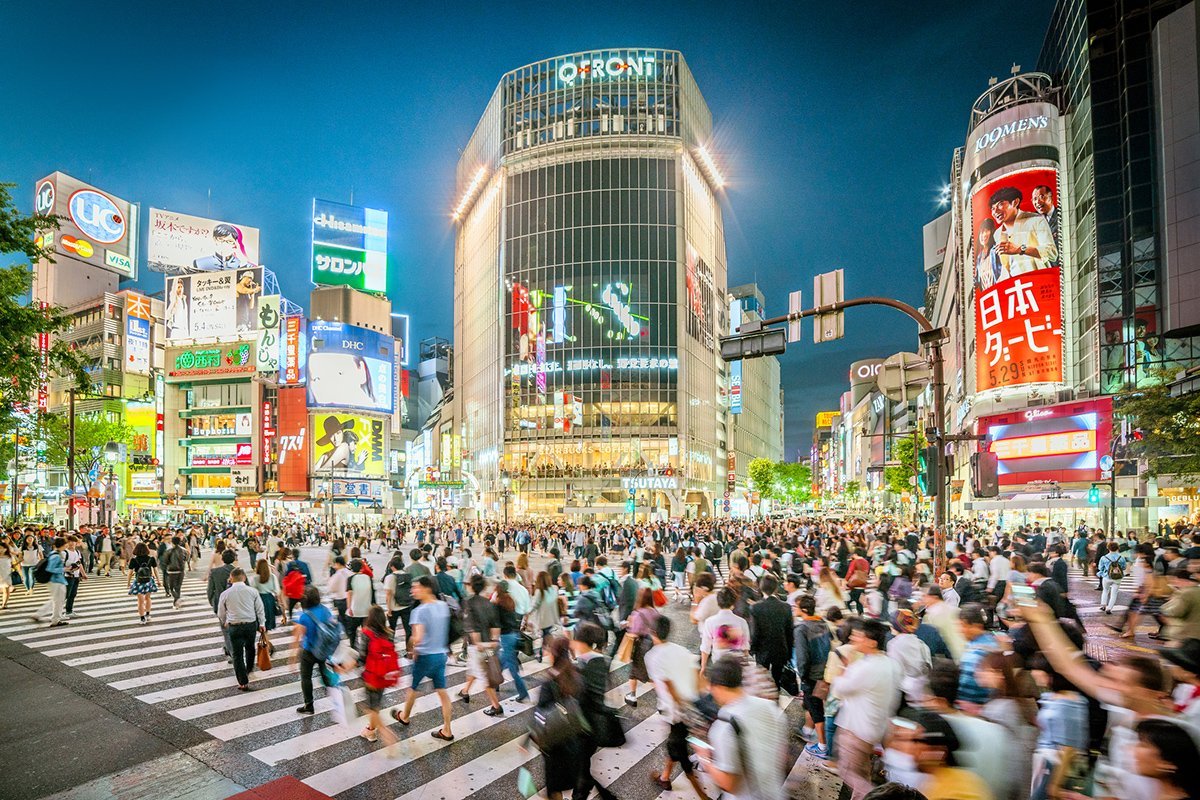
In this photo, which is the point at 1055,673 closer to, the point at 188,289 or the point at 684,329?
the point at 684,329

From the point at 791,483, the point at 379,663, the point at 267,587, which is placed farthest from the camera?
the point at 791,483

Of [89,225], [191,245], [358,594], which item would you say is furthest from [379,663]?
[89,225]

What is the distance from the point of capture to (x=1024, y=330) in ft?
146

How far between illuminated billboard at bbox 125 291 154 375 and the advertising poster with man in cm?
9650

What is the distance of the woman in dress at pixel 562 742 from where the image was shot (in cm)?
486

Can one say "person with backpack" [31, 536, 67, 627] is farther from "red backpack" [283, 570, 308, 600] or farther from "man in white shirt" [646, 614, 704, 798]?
"man in white shirt" [646, 614, 704, 798]

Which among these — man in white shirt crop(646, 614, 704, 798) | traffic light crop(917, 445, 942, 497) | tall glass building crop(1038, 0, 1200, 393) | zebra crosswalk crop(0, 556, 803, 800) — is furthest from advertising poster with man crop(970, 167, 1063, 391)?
man in white shirt crop(646, 614, 704, 798)

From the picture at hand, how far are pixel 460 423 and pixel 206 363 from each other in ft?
108

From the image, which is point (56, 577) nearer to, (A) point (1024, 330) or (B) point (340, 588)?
(B) point (340, 588)

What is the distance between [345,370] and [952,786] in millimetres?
79768

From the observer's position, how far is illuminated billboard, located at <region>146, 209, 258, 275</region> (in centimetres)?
8781

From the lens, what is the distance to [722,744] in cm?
410

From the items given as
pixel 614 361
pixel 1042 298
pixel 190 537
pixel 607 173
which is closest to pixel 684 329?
pixel 614 361

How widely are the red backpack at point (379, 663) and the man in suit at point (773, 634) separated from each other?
4.22 m
